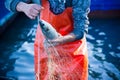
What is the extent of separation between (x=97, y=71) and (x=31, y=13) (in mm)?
3935

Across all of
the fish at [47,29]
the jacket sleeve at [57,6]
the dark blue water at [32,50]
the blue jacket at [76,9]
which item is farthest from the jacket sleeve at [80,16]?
the dark blue water at [32,50]

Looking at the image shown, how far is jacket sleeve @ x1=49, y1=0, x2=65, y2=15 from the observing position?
9.52ft

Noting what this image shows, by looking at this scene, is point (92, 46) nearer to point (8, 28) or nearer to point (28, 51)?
point (28, 51)

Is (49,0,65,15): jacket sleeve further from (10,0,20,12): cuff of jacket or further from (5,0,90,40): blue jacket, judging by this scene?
(10,0,20,12): cuff of jacket

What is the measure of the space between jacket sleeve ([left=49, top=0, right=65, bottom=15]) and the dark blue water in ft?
10.5

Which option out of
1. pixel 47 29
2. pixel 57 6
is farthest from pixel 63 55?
pixel 47 29

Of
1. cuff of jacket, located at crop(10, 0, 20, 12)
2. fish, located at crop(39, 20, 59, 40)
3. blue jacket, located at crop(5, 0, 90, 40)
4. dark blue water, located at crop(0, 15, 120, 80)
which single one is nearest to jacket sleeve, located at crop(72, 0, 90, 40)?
blue jacket, located at crop(5, 0, 90, 40)

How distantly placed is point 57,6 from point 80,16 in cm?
25

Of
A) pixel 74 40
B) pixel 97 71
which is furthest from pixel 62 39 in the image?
pixel 97 71

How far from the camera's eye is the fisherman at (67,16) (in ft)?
9.30

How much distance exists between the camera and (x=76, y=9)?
2885 millimetres

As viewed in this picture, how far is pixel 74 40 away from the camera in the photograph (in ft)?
9.62

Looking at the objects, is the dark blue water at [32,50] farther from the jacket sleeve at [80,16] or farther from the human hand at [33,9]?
the human hand at [33,9]

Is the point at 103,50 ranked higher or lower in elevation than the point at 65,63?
higher
